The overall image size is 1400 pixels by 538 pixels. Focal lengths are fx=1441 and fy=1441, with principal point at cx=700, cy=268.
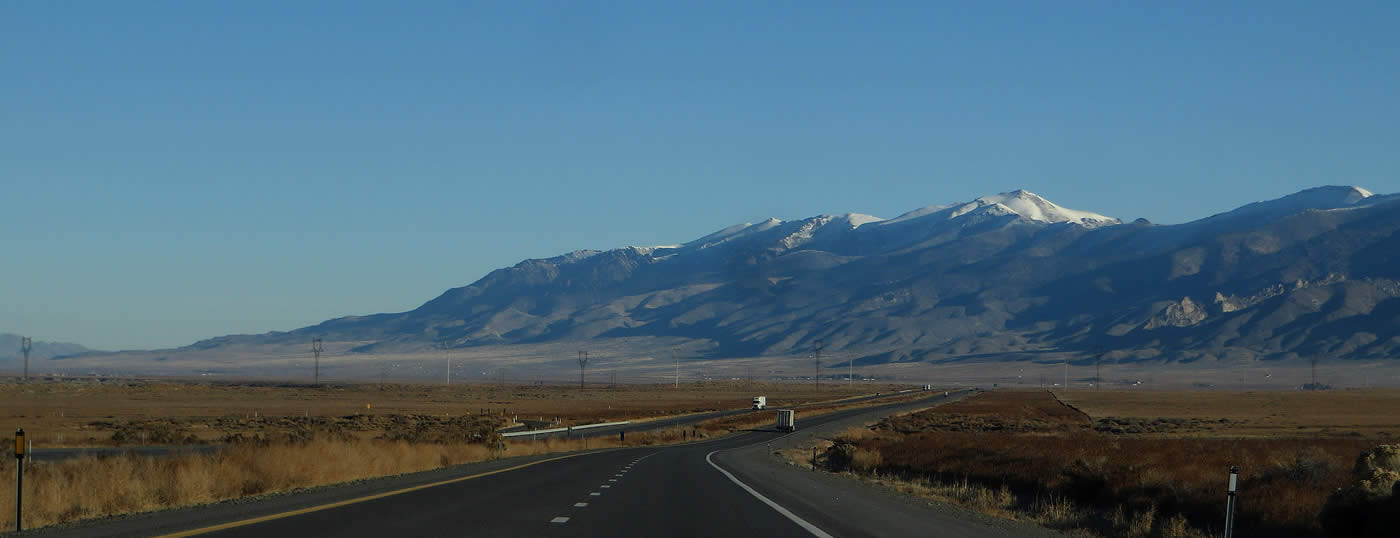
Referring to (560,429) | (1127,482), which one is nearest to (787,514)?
(1127,482)

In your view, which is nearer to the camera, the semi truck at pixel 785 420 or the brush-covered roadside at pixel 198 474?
the brush-covered roadside at pixel 198 474

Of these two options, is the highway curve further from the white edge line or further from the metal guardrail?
the metal guardrail

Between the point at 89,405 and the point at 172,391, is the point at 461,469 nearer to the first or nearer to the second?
the point at 89,405

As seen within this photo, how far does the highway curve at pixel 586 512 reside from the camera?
17.6m

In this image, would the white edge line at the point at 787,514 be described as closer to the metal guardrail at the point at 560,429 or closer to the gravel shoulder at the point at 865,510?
the gravel shoulder at the point at 865,510

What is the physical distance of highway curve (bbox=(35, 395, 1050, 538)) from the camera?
57.7ft

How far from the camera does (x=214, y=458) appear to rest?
27781 mm

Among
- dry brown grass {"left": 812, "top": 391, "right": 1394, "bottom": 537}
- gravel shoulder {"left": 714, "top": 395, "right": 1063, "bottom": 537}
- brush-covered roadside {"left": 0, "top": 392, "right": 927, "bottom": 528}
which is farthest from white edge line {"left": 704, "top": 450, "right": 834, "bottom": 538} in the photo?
brush-covered roadside {"left": 0, "top": 392, "right": 927, "bottom": 528}

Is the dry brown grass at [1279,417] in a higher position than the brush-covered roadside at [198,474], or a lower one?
lower

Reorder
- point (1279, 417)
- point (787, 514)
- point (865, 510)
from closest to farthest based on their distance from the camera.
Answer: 1. point (787, 514)
2. point (865, 510)
3. point (1279, 417)

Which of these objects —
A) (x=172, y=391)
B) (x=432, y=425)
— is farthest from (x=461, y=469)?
(x=172, y=391)

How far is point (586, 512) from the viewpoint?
20766mm

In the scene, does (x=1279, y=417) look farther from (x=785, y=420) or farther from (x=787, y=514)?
(x=787, y=514)

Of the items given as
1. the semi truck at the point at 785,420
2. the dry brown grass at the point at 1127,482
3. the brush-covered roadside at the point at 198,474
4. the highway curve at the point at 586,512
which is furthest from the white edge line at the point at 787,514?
the semi truck at the point at 785,420
